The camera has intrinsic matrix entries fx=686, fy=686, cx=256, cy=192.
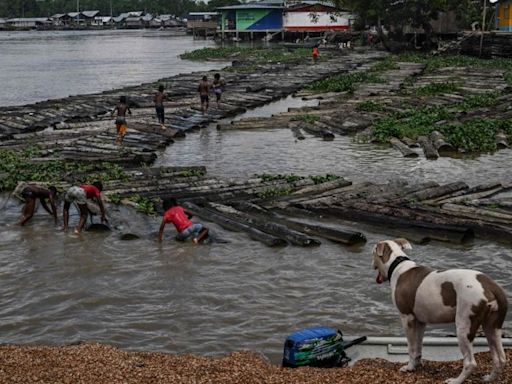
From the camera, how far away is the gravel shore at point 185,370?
689 cm

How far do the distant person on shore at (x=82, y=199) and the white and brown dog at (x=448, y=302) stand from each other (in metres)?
8.34

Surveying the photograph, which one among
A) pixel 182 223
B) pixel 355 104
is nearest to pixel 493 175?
pixel 182 223

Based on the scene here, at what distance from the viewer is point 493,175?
1898 cm

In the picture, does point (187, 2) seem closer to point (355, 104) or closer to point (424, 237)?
point (355, 104)

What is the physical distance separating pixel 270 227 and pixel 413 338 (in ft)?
23.3

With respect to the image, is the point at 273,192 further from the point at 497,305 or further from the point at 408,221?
the point at 497,305

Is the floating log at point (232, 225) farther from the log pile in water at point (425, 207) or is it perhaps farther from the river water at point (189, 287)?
the log pile in water at point (425, 207)

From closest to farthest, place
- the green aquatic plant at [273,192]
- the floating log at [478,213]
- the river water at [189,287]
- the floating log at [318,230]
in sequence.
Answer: the river water at [189,287] < the floating log at [318,230] < the floating log at [478,213] < the green aquatic plant at [273,192]

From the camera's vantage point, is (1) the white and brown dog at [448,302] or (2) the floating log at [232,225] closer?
(1) the white and brown dog at [448,302]

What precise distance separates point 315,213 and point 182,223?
10.1 feet

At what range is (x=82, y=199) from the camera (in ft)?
46.0

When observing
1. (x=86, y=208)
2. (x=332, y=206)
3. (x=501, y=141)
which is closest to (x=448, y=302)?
(x=332, y=206)

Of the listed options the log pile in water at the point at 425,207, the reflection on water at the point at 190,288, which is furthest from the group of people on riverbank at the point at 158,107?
the log pile in water at the point at 425,207

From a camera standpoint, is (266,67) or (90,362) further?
(266,67)
